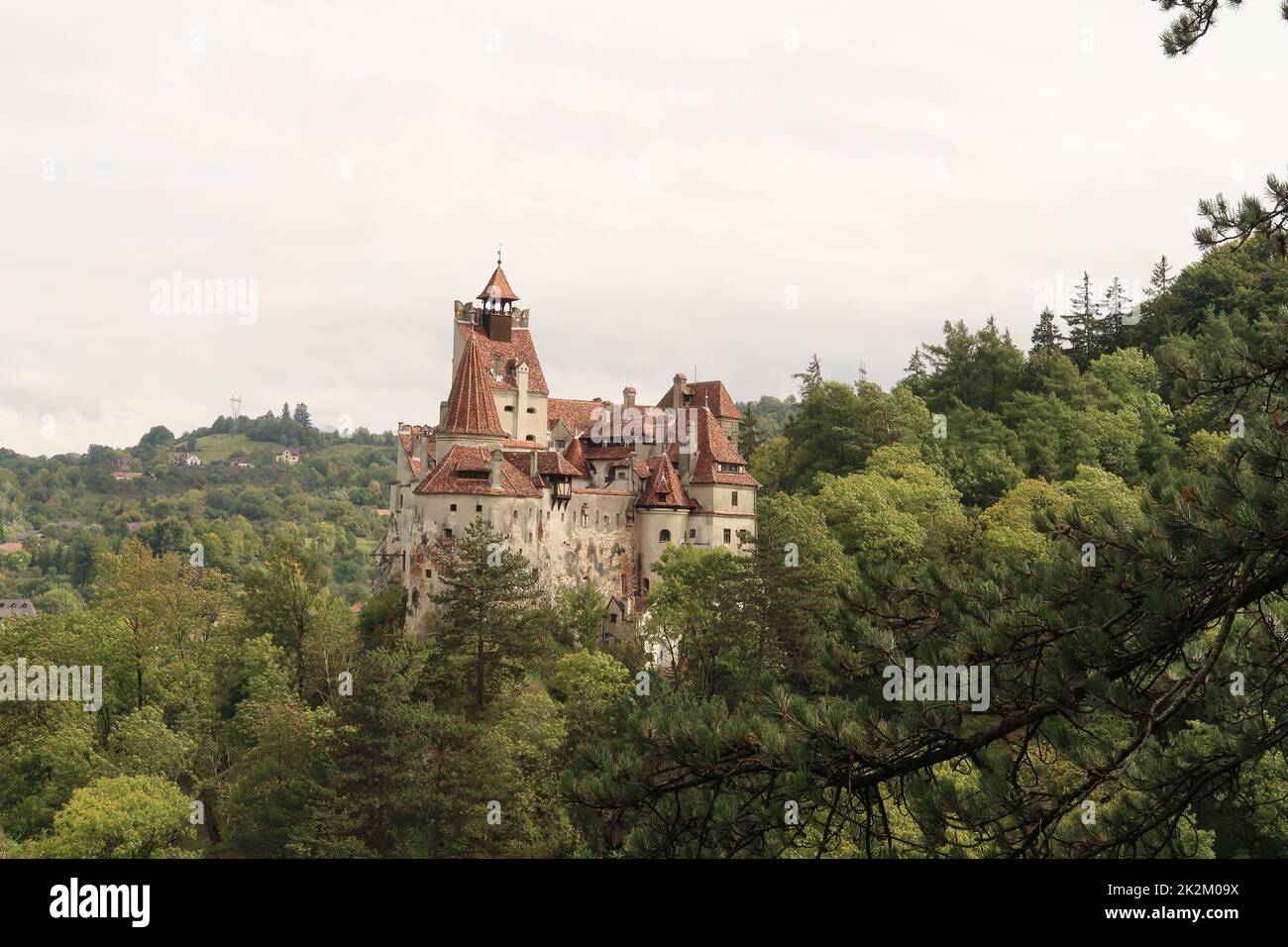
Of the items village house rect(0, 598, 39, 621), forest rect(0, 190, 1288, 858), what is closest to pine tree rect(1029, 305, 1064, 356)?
forest rect(0, 190, 1288, 858)

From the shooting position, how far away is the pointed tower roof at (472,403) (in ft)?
210

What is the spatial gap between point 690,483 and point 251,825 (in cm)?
2680

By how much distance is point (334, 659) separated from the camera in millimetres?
64375

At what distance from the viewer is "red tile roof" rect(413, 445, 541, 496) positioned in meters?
60.4

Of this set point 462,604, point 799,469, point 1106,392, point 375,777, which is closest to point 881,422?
point 799,469

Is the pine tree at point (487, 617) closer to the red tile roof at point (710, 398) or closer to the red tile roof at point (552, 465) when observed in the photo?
the red tile roof at point (552, 465)

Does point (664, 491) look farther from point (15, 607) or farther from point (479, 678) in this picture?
point (15, 607)

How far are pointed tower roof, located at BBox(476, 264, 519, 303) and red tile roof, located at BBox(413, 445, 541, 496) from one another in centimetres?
1299

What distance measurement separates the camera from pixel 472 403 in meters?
64.4

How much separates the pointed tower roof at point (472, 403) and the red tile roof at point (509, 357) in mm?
3191

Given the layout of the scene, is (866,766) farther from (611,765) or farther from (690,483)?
(690,483)

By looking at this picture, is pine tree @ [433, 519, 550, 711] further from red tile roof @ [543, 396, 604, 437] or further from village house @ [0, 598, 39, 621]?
village house @ [0, 598, 39, 621]

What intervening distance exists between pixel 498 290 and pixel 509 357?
13.8 feet

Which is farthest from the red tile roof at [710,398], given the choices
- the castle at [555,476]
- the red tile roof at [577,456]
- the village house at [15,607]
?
the village house at [15,607]
